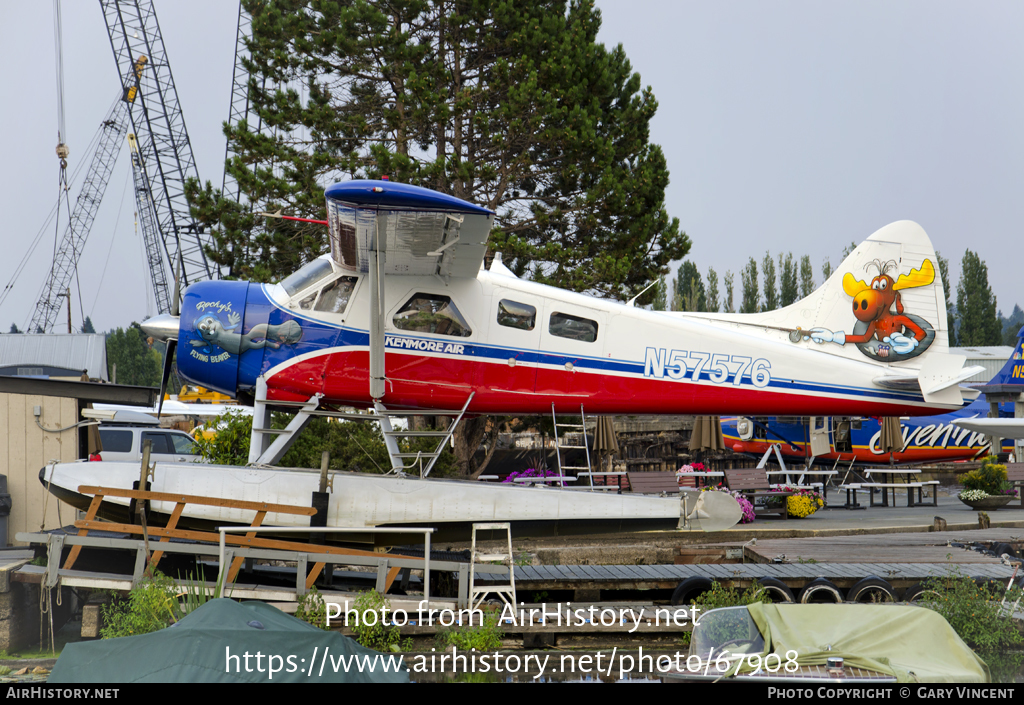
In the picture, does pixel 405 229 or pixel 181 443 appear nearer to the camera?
pixel 405 229

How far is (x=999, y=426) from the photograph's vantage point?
15484 millimetres

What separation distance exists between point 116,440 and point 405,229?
11.1 meters

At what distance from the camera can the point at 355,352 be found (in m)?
7.86

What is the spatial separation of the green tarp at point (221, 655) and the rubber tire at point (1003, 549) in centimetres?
771

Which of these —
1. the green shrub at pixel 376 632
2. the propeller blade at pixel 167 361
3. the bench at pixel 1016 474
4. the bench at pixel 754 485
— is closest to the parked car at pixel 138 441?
the propeller blade at pixel 167 361

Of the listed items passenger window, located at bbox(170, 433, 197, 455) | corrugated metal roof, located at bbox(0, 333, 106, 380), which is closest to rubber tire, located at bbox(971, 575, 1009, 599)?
passenger window, located at bbox(170, 433, 197, 455)

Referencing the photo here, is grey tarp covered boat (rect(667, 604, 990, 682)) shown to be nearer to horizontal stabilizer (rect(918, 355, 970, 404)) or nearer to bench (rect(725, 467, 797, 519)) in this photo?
horizontal stabilizer (rect(918, 355, 970, 404))

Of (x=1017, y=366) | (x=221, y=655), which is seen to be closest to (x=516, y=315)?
(x=221, y=655)

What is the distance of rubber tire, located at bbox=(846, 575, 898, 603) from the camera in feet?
23.6

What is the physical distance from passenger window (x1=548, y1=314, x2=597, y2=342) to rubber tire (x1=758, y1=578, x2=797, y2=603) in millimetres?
3017

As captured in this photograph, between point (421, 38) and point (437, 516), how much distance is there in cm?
1107

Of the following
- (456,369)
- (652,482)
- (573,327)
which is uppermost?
(573,327)

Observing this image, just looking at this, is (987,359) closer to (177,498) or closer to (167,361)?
(167,361)
